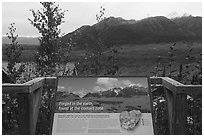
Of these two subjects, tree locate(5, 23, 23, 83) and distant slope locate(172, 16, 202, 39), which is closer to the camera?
Result: distant slope locate(172, 16, 202, 39)

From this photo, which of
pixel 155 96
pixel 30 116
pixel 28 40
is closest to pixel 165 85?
pixel 155 96

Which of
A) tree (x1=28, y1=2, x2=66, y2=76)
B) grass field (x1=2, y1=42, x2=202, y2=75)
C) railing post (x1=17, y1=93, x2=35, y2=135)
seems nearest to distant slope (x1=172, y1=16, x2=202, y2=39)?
grass field (x1=2, y1=42, x2=202, y2=75)

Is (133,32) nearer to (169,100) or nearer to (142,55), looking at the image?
(142,55)

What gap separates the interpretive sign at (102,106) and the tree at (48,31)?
1.63 m

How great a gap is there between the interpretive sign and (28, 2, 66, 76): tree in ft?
5.35

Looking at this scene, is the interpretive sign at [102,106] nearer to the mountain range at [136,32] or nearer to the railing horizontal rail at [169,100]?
the railing horizontal rail at [169,100]

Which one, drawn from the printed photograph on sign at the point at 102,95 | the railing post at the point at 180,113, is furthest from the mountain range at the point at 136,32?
the railing post at the point at 180,113

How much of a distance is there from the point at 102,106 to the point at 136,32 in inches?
85.0

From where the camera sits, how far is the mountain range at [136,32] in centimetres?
480

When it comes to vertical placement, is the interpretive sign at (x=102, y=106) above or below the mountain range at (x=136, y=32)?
below

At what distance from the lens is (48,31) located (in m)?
4.82

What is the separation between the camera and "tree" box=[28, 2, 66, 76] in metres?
4.79

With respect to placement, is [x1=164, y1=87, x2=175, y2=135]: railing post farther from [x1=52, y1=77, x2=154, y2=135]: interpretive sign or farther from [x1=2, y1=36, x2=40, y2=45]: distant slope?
[x1=2, y1=36, x2=40, y2=45]: distant slope

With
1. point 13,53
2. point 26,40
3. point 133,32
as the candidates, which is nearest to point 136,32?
point 133,32
